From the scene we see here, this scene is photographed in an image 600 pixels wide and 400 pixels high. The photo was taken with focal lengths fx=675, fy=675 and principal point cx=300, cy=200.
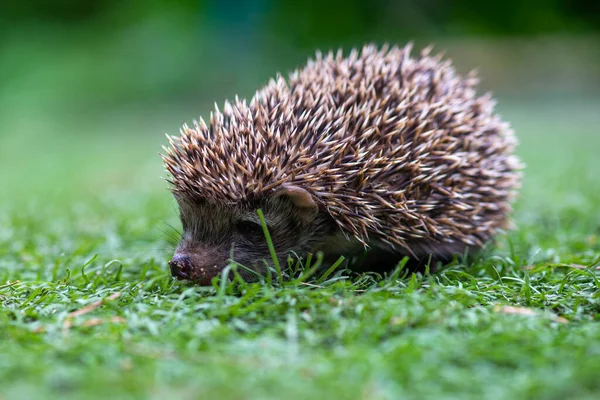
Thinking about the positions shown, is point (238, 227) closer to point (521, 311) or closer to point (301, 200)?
point (301, 200)

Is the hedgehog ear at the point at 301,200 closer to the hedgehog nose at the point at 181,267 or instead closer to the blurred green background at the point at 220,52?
the hedgehog nose at the point at 181,267

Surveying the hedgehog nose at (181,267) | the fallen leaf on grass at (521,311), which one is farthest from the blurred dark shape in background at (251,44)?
the fallen leaf on grass at (521,311)

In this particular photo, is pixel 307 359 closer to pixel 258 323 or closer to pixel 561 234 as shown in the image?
pixel 258 323

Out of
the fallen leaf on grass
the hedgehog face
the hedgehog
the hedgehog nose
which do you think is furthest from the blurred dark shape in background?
the fallen leaf on grass

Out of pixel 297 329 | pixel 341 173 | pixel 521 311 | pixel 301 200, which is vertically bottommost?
pixel 297 329

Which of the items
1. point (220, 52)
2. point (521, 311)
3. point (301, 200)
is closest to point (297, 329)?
point (301, 200)

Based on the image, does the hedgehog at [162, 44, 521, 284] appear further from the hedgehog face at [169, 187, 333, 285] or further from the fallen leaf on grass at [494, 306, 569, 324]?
the fallen leaf on grass at [494, 306, 569, 324]

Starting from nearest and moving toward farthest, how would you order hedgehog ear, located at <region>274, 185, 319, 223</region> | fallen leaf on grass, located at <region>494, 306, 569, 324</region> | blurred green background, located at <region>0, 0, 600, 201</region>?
fallen leaf on grass, located at <region>494, 306, 569, 324</region>, hedgehog ear, located at <region>274, 185, 319, 223</region>, blurred green background, located at <region>0, 0, 600, 201</region>
